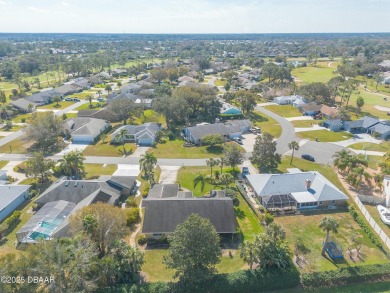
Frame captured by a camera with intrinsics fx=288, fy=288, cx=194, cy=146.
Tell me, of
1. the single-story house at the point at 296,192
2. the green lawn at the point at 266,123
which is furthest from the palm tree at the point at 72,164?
the green lawn at the point at 266,123

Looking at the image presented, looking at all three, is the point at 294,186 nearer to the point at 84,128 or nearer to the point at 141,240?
the point at 141,240

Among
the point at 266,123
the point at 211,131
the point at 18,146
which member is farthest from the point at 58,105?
the point at 266,123

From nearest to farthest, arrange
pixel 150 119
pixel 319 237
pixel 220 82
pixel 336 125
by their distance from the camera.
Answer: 1. pixel 319 237
2. pixel 336 125
3. pixel 150 119
4. pixel 220 82

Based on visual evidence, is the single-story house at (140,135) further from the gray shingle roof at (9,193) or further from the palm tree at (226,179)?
the palm tree at (226,179)

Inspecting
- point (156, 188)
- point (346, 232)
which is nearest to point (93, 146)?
point (156, 188)

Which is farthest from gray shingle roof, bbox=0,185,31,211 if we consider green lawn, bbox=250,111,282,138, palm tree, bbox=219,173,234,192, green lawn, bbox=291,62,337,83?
green lawn, bbox=291,62,337,83
